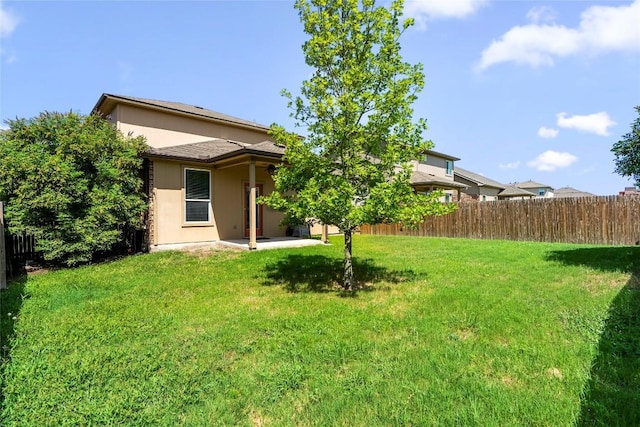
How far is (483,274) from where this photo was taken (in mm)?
7129

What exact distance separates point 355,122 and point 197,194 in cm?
762

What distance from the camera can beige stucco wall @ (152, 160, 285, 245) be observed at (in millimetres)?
10914

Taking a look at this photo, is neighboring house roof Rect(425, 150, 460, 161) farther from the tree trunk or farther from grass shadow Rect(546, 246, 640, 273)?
the tree trunk

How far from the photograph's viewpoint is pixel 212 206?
1208 centimetres

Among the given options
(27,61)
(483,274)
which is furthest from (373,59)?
(27,61)

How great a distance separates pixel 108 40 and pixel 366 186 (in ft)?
28.9

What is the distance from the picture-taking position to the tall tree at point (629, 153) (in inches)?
273

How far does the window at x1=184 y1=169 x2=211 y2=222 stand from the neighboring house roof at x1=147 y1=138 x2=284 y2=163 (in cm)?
64

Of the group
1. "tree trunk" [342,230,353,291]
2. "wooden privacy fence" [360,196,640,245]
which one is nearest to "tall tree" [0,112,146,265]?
"tree trunk" [342,230,353,291]

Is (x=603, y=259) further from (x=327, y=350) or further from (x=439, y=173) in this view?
(x=439, y=173)

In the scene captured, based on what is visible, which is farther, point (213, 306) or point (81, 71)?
point (81, 71)

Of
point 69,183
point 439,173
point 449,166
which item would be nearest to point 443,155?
point 439,173

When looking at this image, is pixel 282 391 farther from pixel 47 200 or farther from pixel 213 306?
pixel 47 200

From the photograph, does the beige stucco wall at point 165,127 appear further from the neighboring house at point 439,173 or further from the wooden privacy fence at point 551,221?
the neighboring house at point 439,173
